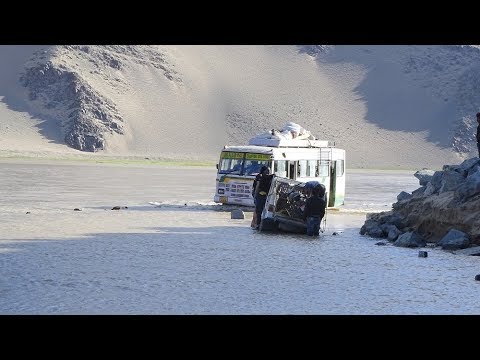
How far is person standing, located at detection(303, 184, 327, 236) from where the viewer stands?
Result: 76.0 feet

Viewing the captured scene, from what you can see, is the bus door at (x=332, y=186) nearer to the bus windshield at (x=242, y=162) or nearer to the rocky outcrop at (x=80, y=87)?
the bus windshield at (x=242, y=162)

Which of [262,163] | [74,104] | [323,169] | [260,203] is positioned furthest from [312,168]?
[74,104]

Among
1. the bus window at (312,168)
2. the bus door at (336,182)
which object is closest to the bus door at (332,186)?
the bus door at (336,182)

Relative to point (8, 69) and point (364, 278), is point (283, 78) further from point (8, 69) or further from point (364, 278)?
point (364, 278)

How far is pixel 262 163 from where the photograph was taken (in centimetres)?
3008

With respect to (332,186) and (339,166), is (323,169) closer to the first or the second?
(332,186)

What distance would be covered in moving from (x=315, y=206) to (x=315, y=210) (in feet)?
0.39

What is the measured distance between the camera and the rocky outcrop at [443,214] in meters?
21.4

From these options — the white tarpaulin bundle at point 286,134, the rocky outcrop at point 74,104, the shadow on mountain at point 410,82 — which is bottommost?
the white tarpaulin bundle at point 286,134

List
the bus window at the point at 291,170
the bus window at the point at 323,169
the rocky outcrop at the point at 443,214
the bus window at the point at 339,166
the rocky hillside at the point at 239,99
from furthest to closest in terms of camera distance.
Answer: the rocky hillside at the point at 239,99 < the bus window at the point at 339,166 < the bus window at the point at 323,169 < the bus window at the point at 291,170 < the rocky outcrop at the point at 443,214

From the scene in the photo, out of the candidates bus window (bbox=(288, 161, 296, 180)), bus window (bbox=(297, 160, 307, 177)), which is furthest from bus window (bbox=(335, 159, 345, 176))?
bus window (bbox=(288, 161, 296, 180))

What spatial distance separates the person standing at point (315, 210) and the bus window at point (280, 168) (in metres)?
6.75

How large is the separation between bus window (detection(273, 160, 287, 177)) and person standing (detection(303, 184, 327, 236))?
6.75 metres
